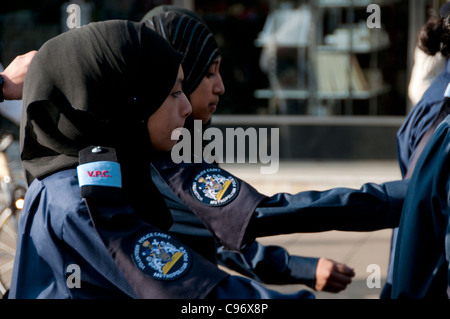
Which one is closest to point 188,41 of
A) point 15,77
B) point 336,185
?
point 15,77

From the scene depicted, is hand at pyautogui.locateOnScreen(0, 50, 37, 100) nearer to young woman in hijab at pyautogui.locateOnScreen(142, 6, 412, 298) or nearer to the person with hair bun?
young woman in hijab at pyautogui.locateOnScreen(142, 6, 412, 298)

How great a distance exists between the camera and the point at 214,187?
2242 millimetres

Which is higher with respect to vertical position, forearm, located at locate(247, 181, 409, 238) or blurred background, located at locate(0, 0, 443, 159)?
forearm, located at locate(247, 181, 409, 238)

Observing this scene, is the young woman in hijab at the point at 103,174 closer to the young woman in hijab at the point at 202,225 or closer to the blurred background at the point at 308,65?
the young woman in hijab at the point at 202,225

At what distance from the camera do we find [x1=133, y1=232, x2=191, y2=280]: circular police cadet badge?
152cm

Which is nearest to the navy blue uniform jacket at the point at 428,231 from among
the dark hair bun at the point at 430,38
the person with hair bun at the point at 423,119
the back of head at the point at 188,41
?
the person with hair bun at the point at 423,119

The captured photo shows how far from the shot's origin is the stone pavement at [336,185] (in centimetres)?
539

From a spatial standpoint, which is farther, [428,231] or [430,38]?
[430,38]

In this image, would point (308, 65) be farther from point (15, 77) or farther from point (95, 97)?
point (95, 97)

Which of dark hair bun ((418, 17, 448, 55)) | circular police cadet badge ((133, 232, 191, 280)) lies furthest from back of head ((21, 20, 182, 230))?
dark hair bun ((418, 17, 448, 55))

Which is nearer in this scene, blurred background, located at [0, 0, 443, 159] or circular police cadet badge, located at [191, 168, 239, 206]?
circular police cadet badge, located at [191, 168, 239, 206]

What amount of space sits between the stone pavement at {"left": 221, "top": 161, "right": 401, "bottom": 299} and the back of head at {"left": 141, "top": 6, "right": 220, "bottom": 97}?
225 cm

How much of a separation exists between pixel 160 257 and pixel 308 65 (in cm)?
733
